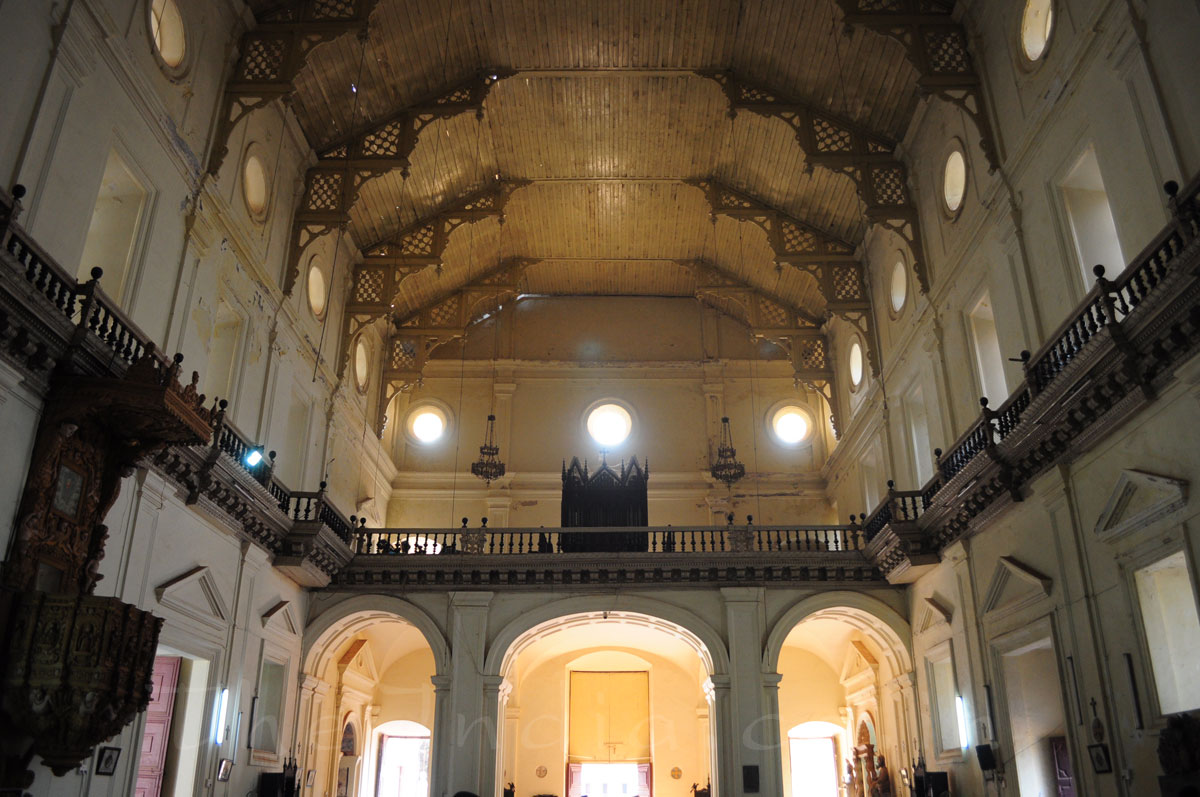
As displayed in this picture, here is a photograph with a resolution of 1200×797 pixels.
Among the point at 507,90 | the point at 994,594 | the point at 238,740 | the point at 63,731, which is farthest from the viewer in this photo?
the point at 507,90

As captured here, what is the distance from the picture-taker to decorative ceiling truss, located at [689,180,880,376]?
61.1ft

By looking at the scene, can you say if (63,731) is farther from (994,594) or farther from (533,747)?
(533,747)

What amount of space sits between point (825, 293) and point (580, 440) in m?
7.86

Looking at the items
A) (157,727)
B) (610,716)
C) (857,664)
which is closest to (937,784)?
(857,664)

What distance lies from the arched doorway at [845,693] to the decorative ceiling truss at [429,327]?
1049 centimetres

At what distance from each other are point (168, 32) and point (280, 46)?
222cm

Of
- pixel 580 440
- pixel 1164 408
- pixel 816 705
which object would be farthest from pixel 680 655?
pixel 1164 408

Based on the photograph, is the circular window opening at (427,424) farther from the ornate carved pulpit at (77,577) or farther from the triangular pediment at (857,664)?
the ornate carved pulpit at (77,577)

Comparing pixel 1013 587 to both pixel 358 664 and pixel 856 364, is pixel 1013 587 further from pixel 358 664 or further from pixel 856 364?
pixel 358 664

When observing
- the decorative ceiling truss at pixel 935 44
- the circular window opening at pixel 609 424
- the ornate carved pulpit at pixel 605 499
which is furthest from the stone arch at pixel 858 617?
the decorative ceiling truss at pixel 935 44

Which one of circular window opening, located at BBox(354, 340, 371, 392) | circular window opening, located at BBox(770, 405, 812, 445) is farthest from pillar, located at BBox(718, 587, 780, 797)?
circular window opening, located at BBox(354, 340, 371, 392)

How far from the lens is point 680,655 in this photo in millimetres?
22406

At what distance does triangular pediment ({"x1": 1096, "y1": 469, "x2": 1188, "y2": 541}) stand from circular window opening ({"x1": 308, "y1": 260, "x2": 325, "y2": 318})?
1363 cm

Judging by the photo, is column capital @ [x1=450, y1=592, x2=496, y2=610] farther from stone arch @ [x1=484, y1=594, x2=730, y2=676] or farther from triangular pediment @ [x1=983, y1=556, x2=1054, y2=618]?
triangular pediment @ [x1=983, y1=556, x2=1054, y2=618]
